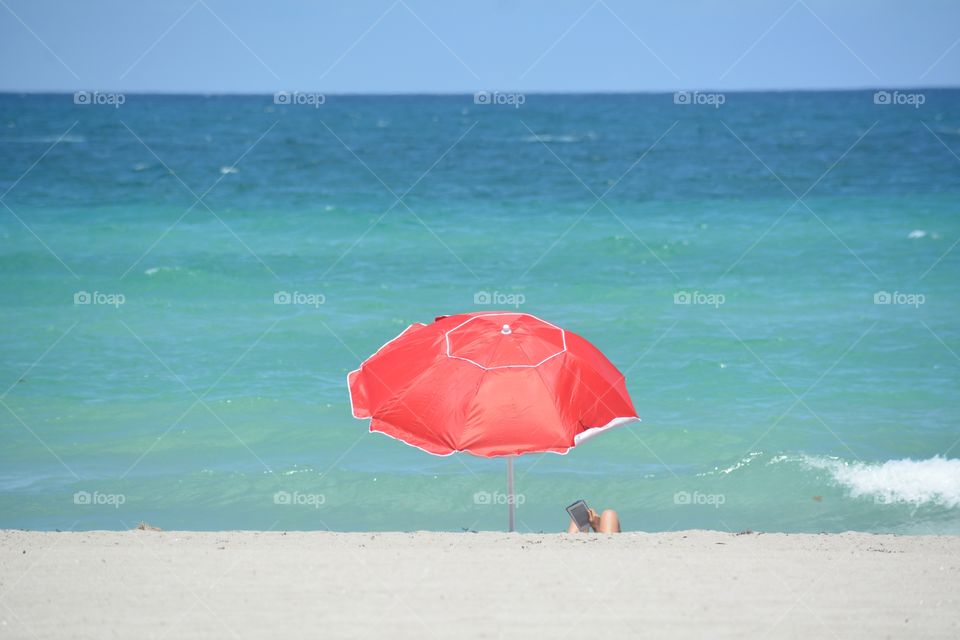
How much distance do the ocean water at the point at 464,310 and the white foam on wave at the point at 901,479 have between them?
29 mm

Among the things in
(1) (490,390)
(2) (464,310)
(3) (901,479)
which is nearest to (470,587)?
(1) (490,390)

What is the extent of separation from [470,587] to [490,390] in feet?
3.58

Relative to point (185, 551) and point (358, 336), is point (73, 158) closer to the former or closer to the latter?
point (358, 336)

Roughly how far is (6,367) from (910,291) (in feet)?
41.5

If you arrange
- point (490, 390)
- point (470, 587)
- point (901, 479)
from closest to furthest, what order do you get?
point (470, 587) → point (490, 390) → point (901, 479)

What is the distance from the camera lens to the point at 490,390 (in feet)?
19.9

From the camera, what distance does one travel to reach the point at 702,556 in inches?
251

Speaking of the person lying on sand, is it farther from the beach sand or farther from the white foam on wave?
the white foam on wave

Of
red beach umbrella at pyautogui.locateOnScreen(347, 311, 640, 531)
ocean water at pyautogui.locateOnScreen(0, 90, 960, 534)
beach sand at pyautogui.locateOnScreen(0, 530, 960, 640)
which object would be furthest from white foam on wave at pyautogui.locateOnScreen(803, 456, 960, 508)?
red beach umbrella at pyautogui.locateOnScreen(347, 311, 640, 531)

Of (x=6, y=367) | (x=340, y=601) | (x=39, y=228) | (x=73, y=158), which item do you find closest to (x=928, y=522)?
(x=340, y=601)

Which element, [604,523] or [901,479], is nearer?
[604,523]

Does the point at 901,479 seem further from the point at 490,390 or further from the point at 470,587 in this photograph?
the point at 470,587

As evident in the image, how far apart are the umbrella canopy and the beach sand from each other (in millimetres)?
778

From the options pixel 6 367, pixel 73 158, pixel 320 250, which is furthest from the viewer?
pixel 73 158
